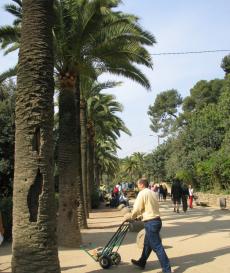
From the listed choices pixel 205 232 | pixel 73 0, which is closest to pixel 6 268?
pixel 205 232

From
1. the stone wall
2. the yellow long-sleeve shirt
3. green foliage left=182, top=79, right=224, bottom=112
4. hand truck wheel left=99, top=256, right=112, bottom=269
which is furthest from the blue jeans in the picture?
green foliage left=182, top=79, right=224, bottom=112

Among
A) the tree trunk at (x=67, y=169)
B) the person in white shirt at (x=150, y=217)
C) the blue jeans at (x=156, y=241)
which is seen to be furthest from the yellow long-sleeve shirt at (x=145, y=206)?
the tree trunk at (x=67, y=169)

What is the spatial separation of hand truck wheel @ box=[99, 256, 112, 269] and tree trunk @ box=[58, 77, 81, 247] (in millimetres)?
3791

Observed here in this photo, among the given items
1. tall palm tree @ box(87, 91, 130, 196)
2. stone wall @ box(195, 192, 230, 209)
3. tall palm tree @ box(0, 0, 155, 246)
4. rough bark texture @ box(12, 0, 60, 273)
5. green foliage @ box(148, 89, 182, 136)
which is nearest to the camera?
rough bark texture @ box(12, 0, 60, 273)

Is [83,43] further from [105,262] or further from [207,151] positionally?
[207,151]

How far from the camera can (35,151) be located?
305 inches

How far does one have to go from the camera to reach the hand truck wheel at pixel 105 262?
954cm

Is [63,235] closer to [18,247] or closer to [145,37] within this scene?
[18,247]

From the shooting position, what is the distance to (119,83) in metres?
26.8

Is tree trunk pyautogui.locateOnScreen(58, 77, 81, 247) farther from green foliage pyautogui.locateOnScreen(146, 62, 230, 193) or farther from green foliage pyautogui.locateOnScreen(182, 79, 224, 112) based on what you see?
green foliage pyautogui.locateOnScreen(182, 79, 224, 112)

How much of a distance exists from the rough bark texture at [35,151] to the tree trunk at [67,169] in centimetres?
576

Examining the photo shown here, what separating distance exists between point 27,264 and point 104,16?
10429 millimetres

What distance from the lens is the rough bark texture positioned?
752 centimetres

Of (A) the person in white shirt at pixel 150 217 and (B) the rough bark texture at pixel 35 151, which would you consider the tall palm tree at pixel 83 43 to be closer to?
(A) the person in white shirt at pixel 150 217
